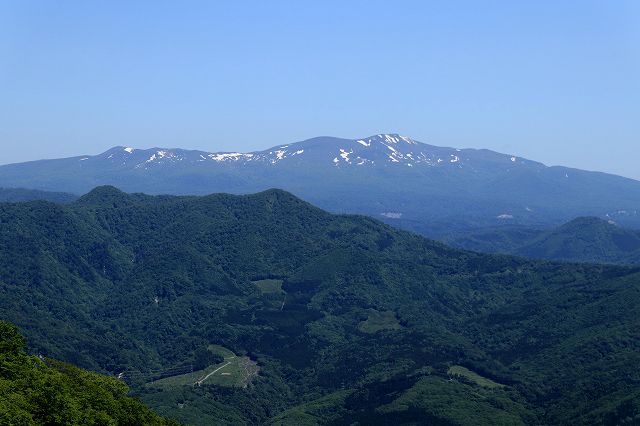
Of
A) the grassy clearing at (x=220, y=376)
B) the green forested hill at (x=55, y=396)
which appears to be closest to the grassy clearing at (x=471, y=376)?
the grassy clearing at (x=220, y=376)

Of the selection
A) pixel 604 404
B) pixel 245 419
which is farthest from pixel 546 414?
pixel 245 419

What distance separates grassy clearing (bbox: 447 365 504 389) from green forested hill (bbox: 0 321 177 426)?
326ft

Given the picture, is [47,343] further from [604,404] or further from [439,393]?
[604,404]

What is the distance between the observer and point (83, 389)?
267ft

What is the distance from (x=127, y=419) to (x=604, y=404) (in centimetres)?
9641

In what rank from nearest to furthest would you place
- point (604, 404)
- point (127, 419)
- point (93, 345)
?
1. point (127, 419)
2. point (604, 404)
3. point (93, 345)

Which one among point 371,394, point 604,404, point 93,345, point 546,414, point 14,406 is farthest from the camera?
point 93,345

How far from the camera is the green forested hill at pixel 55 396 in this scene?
220ft

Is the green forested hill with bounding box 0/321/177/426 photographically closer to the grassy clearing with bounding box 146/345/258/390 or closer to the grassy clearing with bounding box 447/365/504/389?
the grassy clearing with bounding box 146/345/258/390

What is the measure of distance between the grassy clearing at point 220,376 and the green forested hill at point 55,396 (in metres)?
83.2

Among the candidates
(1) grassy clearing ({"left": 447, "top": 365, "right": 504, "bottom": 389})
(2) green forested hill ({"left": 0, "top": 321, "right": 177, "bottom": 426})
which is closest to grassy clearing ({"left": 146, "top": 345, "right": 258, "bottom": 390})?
(1) grassy clearing ({"left": 447, "top": 365, "right": 504, "bottom": 389})

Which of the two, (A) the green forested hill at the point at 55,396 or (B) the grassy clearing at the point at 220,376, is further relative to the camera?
(B) the grassy clearing at the point at 220,376

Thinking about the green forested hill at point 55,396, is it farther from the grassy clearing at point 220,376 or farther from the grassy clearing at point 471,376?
the grassy clearing at point 471,376

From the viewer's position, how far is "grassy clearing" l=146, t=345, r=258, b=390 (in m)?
176
